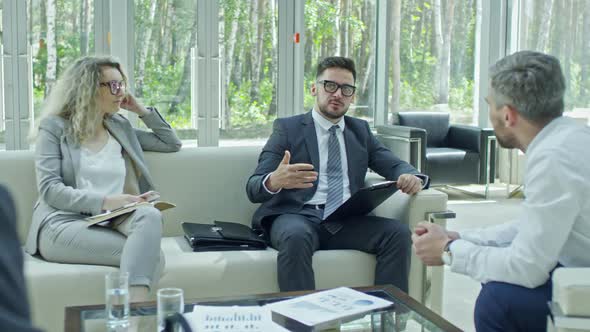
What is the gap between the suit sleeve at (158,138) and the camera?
376 centimetres

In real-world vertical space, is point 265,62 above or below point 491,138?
above

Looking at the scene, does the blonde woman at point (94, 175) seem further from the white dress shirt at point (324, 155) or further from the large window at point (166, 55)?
the large window at point (166, 55)

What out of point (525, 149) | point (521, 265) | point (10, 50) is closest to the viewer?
point (521, 265)

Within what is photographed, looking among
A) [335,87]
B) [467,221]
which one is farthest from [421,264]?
[467,221]

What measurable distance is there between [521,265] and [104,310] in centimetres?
127

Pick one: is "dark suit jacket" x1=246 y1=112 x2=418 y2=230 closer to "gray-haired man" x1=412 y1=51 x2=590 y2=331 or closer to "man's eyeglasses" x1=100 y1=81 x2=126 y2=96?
"man's eyeglasses" x1=100 y1=81 x2=126 y2=96

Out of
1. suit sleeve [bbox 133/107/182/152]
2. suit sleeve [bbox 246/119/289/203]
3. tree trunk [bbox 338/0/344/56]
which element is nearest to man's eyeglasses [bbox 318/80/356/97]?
suit sleeve [bbox 246/119/289/203]

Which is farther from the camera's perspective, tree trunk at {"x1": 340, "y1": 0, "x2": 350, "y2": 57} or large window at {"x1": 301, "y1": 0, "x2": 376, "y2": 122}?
tree trunk at {"x1": 340, "y1": 0, "x2": 350, "y2": 57}

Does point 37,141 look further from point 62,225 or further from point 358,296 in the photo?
point 358,296

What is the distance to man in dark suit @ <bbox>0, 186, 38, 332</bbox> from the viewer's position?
62 cm

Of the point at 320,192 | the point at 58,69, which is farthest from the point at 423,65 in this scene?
the point at 320,192

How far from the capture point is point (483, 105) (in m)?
9.08

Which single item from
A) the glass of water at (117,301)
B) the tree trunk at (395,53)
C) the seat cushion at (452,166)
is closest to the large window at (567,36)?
the tree trunk at (395,53)

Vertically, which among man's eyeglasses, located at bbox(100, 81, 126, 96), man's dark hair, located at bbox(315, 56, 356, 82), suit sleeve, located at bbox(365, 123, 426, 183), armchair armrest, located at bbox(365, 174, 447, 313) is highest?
man's dark hair, located at bbox(315, 56, 356, 82)
